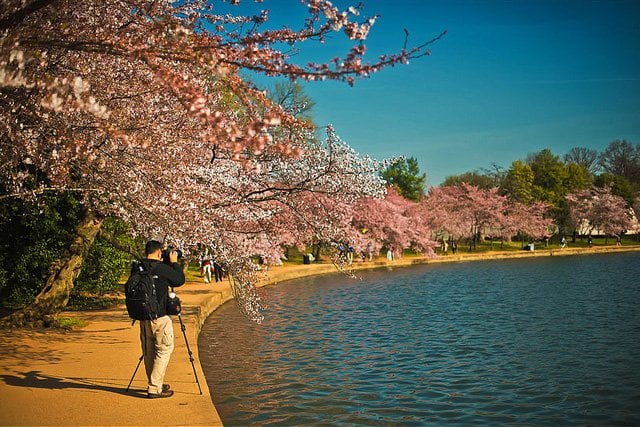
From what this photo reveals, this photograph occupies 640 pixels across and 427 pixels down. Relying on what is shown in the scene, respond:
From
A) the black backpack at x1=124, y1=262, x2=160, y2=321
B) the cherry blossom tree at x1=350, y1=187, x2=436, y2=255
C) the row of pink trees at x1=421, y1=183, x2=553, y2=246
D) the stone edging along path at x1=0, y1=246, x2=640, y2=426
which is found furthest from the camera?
the row of pink trees at x1=421, y1=183, x2=553, y2=246

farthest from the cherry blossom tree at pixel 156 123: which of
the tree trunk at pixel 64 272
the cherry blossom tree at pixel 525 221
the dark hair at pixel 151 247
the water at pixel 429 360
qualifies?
the cherry blossom tree at pixel 525 221

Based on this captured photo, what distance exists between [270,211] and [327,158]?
2.61 meters

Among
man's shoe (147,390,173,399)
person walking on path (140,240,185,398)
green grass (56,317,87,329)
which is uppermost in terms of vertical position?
person walking on path (140,240,185,398)

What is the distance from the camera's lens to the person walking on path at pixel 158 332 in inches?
277

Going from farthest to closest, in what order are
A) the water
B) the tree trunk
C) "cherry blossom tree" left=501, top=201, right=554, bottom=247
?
"cherry blossom tree" left=501, top=201, right=554, bottom=247 → the tree trunk → the water

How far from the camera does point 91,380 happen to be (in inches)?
314

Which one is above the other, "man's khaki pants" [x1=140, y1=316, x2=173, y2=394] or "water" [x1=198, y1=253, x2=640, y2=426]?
"man's khaki pants" [x1=140, y1=316, x2=173, y2=394]

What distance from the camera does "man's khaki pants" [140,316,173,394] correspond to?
704 centimetres

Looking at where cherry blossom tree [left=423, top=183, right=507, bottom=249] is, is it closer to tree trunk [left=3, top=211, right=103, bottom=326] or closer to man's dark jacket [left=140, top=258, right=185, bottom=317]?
tree trunk [left=3, top=211, right=103, bottom=326]

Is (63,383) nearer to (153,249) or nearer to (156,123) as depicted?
(153,249)

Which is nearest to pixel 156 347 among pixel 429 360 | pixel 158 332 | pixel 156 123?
pixel 158 332

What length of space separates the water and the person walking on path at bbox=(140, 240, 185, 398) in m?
1.39

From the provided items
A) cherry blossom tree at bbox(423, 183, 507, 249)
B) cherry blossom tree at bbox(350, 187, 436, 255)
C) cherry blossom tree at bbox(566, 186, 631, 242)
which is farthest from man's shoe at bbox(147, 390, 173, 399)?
cherry blossom tree at bbox(566, 186, 631, 242)

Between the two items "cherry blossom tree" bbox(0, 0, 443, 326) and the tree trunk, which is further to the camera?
the tree trunk
